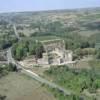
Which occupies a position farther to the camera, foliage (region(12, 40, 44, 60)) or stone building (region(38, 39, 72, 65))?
foliage (region(12, 40, 44, 60))

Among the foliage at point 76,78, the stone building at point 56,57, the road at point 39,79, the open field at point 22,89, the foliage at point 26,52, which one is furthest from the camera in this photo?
the foliage at point 26,52

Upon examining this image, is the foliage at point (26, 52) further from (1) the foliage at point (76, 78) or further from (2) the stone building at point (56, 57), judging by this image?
(1) the foliage at point (76, 78)

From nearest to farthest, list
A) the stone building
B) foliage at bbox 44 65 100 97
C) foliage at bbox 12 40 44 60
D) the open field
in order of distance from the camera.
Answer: the open field, foliage at bbox 44 65 100 97, the stone building, foliage at bbox 12 40 44 60

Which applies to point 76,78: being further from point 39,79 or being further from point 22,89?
point 22,89

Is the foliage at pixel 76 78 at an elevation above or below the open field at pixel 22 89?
above

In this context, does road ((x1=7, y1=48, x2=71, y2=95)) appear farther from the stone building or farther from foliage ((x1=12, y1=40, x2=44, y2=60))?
the stone building

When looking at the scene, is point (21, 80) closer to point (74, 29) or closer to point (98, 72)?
point (98, 72)

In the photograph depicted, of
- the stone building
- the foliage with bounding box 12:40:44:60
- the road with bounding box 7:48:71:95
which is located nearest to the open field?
the road with bounding box 7:48:71:95

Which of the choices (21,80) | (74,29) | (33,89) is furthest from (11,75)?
(74,29)

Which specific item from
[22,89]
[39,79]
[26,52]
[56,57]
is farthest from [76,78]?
[26,52]

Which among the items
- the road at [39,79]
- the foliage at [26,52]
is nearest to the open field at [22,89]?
the road at [39,79]
